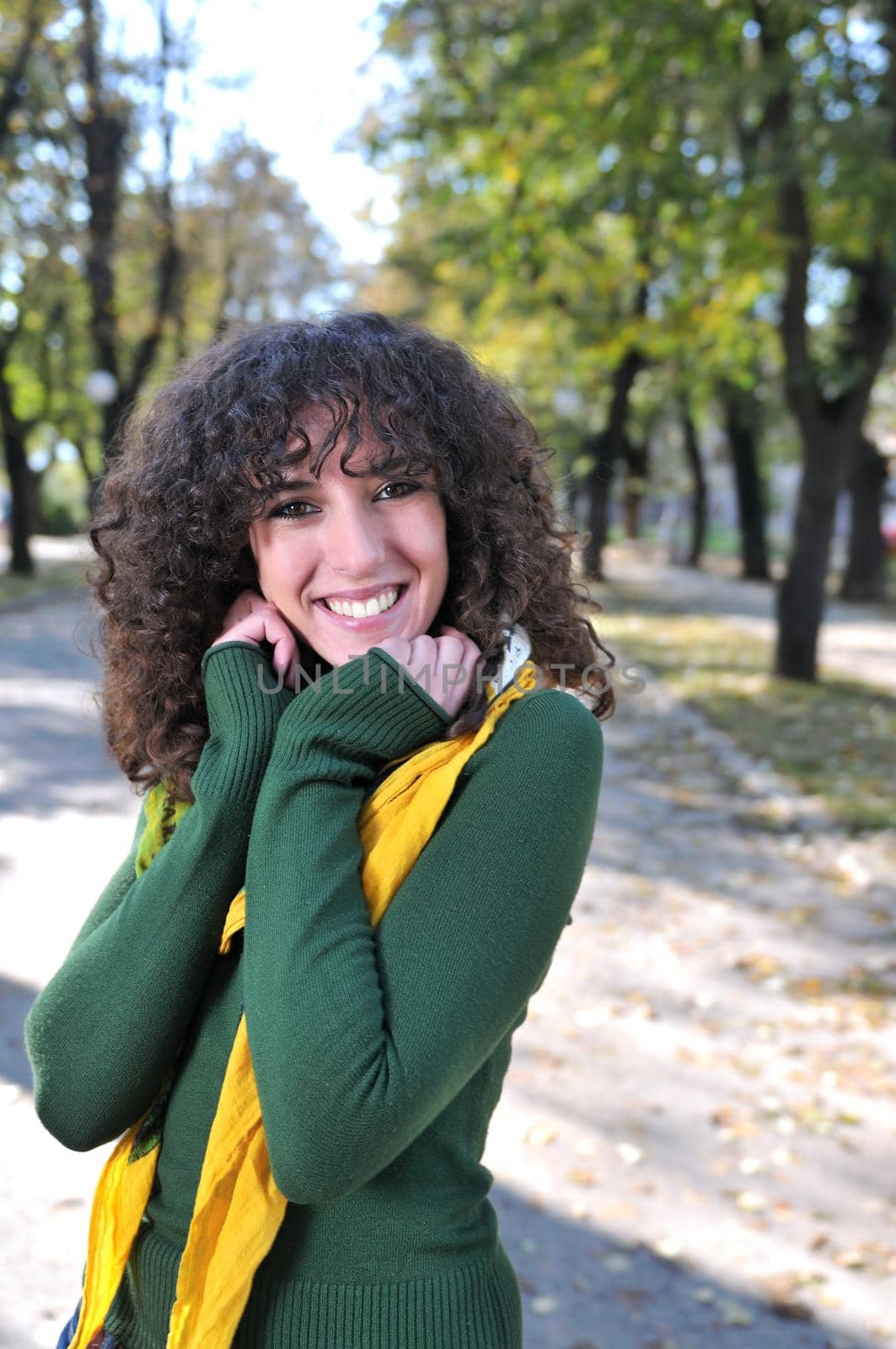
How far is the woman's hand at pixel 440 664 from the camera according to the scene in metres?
1.52

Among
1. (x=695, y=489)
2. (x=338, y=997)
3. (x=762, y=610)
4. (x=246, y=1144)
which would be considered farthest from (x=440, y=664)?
(x=695, y=489)

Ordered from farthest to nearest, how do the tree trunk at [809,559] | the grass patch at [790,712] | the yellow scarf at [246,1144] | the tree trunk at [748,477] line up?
1. the tree trunk at [748,477]
2. the tree trunk at [809,559]
3. the grass patch at [790,712]
4. the yellow scarf at [246,1144]

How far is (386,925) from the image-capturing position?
4.39 ft

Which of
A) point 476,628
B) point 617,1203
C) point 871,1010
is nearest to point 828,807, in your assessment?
point 871,1010

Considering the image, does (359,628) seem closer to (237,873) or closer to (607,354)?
(237,873)

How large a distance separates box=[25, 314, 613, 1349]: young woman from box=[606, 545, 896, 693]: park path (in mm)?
11958

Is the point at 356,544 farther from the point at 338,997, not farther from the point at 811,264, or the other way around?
the point at 811,264

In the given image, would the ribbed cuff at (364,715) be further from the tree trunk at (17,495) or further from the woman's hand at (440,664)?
the tree trunk at (17,495)

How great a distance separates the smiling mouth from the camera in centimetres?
159

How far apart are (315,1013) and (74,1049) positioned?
1.31ft

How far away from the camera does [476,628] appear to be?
5.42ft

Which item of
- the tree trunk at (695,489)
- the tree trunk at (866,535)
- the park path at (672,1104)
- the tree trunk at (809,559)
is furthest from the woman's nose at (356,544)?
the tree trunk at (695,489)

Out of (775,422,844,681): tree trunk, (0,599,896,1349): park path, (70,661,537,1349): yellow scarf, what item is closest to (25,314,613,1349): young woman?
(70,661,537,1349): yellow scarf

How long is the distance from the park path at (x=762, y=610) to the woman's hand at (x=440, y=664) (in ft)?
39.2
